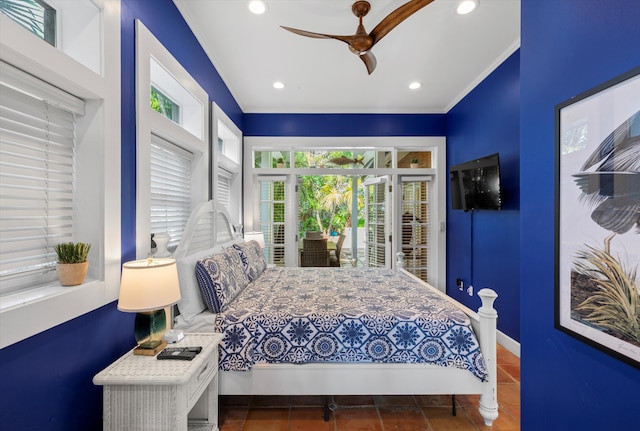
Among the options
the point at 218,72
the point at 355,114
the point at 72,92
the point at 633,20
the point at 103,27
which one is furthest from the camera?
the point at 355,114

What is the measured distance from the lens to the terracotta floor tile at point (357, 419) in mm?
1835

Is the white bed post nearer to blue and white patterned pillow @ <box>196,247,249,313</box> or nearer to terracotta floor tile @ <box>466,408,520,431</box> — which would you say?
terracotta floor tile @ <box>466,408,520,431</box>

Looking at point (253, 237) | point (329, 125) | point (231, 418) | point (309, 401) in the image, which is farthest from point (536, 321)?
point (329, 125)

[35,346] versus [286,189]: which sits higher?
[286,189]

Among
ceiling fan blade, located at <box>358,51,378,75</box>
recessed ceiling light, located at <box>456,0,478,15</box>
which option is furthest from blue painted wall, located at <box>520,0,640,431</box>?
ceiling fan blade, located at <box>358,51,378,75</box>

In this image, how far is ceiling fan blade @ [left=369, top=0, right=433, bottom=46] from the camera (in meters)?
1.68

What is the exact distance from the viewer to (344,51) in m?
2.71

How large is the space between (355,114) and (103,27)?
3361 millimetres

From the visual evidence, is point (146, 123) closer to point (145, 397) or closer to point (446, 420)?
point (145, 397)

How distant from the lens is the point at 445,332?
1840 millimetres

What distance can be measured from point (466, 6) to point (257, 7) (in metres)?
1.60

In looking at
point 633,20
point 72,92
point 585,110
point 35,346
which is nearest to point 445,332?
point 585,110

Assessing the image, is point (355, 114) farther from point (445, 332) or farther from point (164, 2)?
point (445, 332)

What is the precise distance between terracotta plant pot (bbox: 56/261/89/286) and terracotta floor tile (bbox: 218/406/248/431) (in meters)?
1.36
